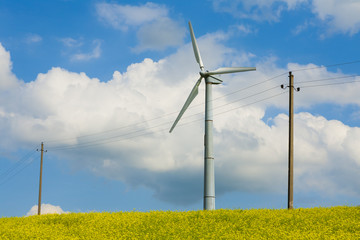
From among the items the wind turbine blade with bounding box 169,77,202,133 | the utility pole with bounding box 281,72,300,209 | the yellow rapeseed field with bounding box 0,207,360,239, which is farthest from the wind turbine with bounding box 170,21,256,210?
the utility pole with bounding box 281,72,300,209

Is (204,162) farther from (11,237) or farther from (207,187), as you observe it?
(11,237)

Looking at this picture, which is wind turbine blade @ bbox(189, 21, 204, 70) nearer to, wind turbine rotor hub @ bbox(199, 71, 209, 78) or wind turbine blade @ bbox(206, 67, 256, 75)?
wind turbine rotor hub @ bbox(199, 71, 209, 78)

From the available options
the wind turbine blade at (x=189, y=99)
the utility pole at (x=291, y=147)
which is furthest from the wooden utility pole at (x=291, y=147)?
the wind turbine blade at (x=189, y=99)

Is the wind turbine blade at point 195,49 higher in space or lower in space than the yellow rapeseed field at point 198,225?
higher

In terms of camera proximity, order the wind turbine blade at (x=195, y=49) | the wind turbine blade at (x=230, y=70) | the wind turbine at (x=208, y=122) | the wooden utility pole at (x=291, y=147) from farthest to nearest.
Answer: the wind turbine blade at (x=195, y=49)
the wind turbine blade at (x=230, y=70)
the wooden utility pole at (x=291, y=147)
the wind turbine at (x=208, y=122)

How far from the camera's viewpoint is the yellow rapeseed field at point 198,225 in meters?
26.9

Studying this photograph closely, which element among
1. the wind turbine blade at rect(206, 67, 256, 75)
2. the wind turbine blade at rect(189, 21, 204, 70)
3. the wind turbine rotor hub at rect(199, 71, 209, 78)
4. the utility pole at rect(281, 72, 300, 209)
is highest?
the wind turbine blade at rect(189, 21, 204, 70)

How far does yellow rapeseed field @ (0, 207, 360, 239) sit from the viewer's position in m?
26.9

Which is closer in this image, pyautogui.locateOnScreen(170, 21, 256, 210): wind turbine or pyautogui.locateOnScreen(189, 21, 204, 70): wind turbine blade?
pyautogui.locateOnScreen(170, 21, 256, 210): wind turbine

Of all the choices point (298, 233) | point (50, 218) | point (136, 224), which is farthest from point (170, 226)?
point (50, 218)

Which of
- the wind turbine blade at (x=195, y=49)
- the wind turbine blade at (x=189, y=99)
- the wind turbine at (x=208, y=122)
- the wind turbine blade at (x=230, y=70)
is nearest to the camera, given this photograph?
the wind turbine at (x=208, y=122)

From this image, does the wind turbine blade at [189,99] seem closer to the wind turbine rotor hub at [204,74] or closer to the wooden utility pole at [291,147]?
the wind turbine rotor hub at [204,74]

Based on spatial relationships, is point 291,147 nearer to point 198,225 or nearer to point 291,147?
point 291,147

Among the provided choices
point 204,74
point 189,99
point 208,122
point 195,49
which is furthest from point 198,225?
point 195,49
